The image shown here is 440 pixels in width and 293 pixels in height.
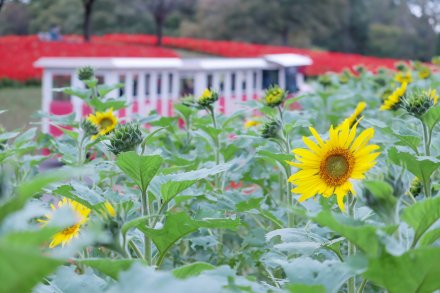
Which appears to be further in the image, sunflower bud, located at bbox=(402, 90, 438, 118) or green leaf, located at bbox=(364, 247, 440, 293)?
sunflower bud, located at bbox=(402, 90, 438, 118)

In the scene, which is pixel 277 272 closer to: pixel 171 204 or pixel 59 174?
pixel 171 204

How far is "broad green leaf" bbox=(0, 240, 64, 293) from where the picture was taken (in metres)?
0.43

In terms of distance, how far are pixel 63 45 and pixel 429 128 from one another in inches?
421

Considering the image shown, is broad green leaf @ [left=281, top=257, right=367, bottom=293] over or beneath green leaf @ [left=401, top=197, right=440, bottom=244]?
beneath

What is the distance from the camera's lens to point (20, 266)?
1.49 ft

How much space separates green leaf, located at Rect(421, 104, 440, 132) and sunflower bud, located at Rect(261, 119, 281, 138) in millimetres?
271

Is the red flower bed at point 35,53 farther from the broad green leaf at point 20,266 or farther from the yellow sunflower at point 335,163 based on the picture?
the broad green leaf at point 20,266

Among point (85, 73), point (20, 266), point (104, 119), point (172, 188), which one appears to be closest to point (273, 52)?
point (85, 73)

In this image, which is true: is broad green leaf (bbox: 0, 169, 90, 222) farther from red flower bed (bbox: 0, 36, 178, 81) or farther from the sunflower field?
red flower bed (bbox: 0, 36, 178, 81)

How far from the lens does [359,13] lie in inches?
984

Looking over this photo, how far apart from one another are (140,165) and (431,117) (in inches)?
19.8

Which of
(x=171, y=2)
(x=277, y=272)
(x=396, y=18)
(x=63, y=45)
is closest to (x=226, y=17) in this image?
(x=171, y=2)

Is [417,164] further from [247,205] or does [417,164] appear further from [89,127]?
[89,127]

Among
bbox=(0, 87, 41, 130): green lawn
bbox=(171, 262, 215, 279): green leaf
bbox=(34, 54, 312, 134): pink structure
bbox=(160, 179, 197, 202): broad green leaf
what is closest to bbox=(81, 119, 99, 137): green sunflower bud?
bbox=(160, 179, 197, 202): broad green leaf
